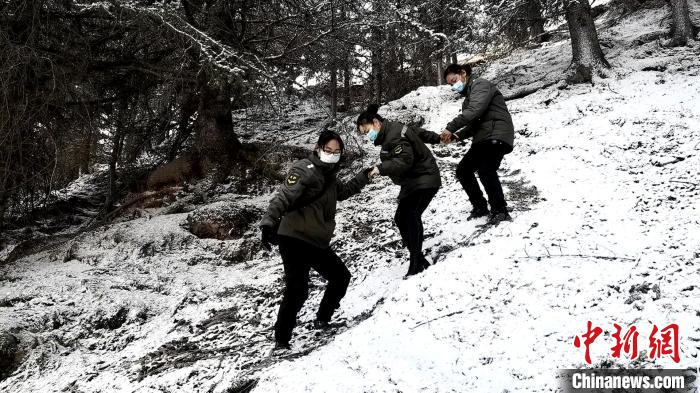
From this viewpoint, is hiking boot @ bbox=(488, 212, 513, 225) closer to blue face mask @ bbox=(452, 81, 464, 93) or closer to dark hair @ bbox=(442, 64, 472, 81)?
blue face mask @ bbox=(452, 81, 464, 93)

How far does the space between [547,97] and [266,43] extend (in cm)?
715

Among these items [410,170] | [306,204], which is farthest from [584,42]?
[306,204]

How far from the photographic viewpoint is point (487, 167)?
5.34m

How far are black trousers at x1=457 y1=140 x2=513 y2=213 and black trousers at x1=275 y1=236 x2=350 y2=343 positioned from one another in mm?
2091

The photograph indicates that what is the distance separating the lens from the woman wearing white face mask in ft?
14.0

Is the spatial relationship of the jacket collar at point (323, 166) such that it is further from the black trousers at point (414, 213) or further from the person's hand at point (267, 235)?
the black trousers at point (414, 213)

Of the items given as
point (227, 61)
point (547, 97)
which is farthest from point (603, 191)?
point (547, 97)

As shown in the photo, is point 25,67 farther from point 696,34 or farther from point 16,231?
point 696,34

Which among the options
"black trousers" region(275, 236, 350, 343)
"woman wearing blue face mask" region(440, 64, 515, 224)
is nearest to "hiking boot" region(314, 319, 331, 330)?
"black trousers" region(275, 236, 350, 343)

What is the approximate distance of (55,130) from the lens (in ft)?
26.4

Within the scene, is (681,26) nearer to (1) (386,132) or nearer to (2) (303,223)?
(1) (386,132)

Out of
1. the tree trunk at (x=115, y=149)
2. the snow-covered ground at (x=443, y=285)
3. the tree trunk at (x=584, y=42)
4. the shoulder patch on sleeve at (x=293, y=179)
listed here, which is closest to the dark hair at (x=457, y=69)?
the snow-covered ground at (x=443, y=285)

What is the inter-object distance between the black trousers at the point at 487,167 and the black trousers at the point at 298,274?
2091mm

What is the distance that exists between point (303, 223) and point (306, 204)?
20 cm
